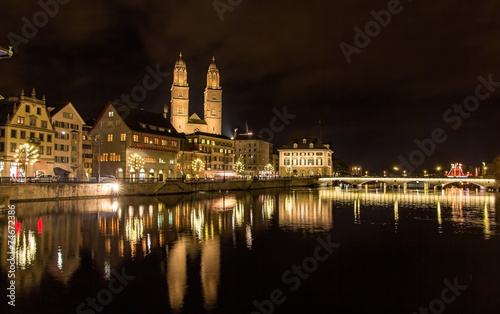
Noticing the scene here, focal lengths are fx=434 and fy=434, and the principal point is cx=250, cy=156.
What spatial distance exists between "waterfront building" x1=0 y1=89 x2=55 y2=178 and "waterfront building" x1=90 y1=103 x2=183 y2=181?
9.32m

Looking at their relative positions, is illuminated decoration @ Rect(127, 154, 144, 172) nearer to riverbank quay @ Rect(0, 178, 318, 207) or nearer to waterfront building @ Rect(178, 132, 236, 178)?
riverbank quay @ Rect(0, 178, 318, 207)

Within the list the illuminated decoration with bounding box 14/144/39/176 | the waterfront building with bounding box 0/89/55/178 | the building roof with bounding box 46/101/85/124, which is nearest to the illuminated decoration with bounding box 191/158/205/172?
the building roof with bounding box 46/101/85/124

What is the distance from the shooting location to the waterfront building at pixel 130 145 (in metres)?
80.3

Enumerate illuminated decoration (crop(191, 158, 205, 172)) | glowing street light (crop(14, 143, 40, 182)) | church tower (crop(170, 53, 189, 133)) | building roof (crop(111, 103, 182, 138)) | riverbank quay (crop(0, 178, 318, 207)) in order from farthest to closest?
church tower (crop(170, 53, 189, 133)), illuminated decoration (crop(191, 158, 205, 172)), building roof (crop(111, 103, 182, 138)), glowing street light (crop(14, 143, 40, 182)), riverbank quay (crop(0, 178, 318, 207))

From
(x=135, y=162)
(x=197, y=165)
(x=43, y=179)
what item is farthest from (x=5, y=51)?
(x=197, y=165)

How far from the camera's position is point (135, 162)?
80125mm

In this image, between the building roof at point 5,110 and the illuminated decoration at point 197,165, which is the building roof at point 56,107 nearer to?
the building roof at point 5,110

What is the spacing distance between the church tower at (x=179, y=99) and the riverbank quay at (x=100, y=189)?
59949 mm

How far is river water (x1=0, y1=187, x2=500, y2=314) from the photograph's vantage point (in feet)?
55.1

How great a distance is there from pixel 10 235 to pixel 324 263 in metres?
21.0

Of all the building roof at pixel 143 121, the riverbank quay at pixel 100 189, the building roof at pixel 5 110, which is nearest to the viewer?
the riverbank quay at pixel 100 189

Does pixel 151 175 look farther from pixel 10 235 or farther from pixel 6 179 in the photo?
pixel 10 235

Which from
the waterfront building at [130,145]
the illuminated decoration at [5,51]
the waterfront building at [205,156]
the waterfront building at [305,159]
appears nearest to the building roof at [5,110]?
the waterfront building at [130,145]

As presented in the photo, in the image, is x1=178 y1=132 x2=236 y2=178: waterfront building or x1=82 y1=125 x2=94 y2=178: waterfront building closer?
x1=82 y1=125 x2=94 y2=178: waterfront building
